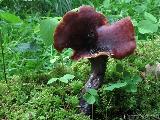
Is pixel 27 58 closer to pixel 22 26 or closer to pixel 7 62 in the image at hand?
pixel 7 62

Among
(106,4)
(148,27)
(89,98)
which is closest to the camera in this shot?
(89,98)

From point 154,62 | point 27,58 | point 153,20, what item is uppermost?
point 153,20

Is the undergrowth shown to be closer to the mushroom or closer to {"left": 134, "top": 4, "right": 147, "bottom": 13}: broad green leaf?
the mushroom

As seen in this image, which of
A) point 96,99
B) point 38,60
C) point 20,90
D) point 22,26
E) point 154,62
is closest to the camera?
point 96,99

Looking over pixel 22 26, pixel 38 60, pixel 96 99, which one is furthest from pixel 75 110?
pixel 22 26

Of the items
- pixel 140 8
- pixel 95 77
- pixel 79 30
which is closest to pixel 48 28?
pixel 79 30

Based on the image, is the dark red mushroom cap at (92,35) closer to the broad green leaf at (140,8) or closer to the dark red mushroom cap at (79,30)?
the dark red mushroom cap at (79,30)

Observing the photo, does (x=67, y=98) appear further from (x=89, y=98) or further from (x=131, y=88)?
(x=131, y=88)
